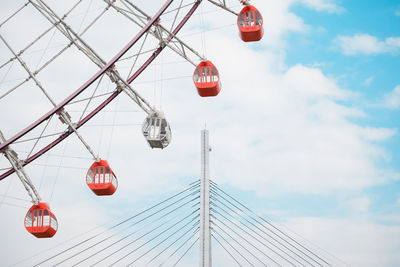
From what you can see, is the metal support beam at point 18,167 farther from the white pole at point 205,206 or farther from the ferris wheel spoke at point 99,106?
the white pole at point 205,206

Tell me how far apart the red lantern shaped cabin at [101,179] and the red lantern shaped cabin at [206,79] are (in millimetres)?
4865

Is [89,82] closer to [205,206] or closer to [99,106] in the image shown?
[99,106]

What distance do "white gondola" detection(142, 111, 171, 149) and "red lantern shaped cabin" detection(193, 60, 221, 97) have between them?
199 centimetres

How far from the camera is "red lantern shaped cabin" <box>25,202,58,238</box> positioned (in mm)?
19172

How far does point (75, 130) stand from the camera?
20.0 metres

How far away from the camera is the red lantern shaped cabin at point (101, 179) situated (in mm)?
18734

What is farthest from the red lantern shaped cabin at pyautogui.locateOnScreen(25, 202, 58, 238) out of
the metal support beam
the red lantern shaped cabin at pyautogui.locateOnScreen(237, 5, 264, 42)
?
the red lantern shaped cabin at pyautogui.locateOnScreen(237, 5, 264, 42)

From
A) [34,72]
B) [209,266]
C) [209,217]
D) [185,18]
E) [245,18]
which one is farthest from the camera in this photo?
[209,217]

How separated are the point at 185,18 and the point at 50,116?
664 centimetres

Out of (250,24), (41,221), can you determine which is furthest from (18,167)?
(250,24)

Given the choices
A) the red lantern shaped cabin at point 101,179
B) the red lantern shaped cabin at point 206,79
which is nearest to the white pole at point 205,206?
the red lantern shaped cabin at point 101,179

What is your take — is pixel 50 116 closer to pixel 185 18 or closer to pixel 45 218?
pixel 45 218

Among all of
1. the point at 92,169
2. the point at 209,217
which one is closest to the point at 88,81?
the point at 92,169

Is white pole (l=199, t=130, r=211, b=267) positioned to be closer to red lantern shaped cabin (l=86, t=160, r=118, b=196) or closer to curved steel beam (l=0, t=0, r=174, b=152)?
red lantern shaped cabin (l=86, t=160, r=118, b=196)
